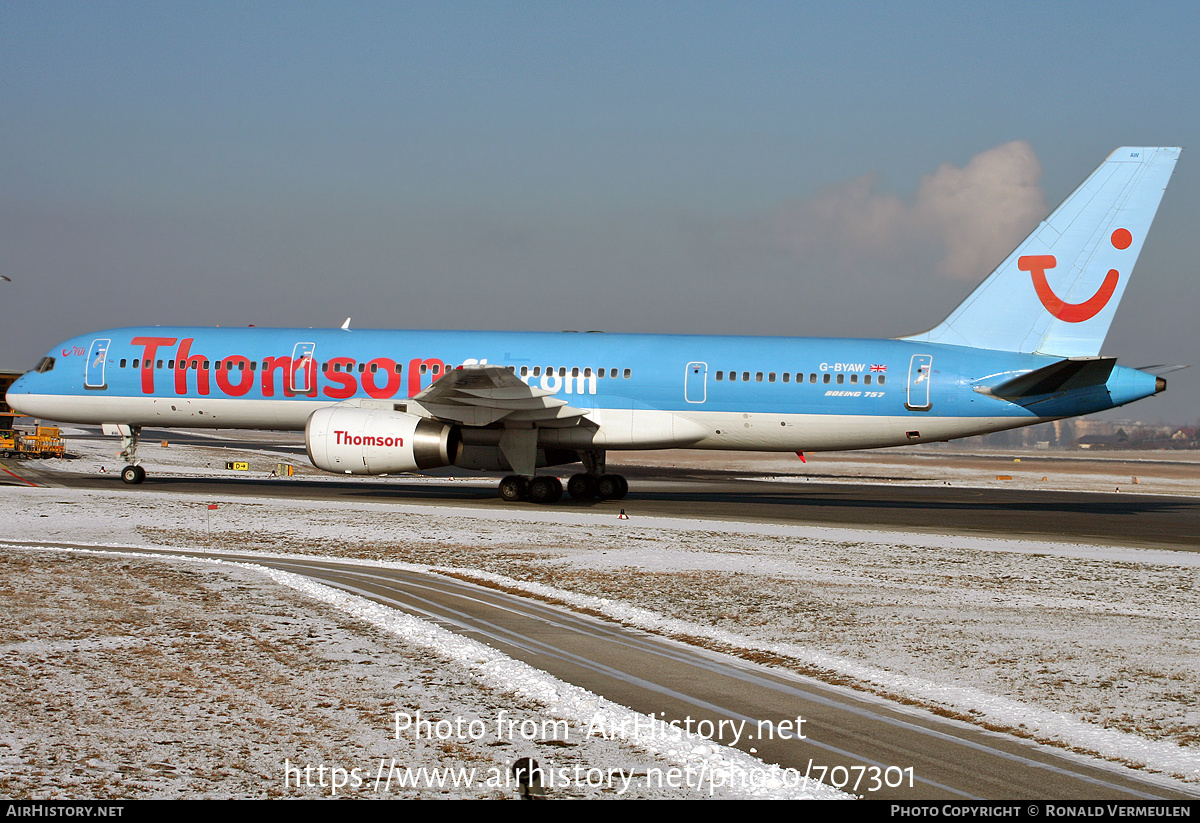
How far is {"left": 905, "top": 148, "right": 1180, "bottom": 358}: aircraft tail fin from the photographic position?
23.3 metres

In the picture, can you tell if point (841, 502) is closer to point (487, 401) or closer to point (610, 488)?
point (610, 488)

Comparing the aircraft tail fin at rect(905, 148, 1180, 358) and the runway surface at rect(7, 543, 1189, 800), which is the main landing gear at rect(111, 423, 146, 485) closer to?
the runway surface at rect(7, 543, 1189, 800)

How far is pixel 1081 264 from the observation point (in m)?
23.6

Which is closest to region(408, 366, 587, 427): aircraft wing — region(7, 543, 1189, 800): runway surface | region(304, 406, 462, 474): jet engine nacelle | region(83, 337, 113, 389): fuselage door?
region(304, 406, 462, 474): jet engine nacelle

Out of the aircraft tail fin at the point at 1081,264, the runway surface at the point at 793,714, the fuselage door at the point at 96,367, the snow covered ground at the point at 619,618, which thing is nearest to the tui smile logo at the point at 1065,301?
the aircraft tail fin at the point at 1081,264

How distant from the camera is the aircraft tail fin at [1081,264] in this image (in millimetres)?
23312

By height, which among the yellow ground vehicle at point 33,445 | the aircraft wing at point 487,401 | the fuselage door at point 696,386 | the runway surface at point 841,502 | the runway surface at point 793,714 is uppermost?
the fuselage door at point 696,386

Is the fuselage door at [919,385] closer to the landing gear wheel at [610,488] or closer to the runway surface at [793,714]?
the landing gear wheel at [610,488]

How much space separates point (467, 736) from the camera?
251 inches

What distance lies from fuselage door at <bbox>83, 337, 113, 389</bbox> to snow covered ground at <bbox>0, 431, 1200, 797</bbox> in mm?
7776

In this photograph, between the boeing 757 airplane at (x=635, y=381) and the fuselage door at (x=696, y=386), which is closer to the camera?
the boeing 757 airplane at (x=635, y=381)

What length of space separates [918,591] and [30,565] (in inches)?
462

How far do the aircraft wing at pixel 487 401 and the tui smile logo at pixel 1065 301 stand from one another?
11676 mm
